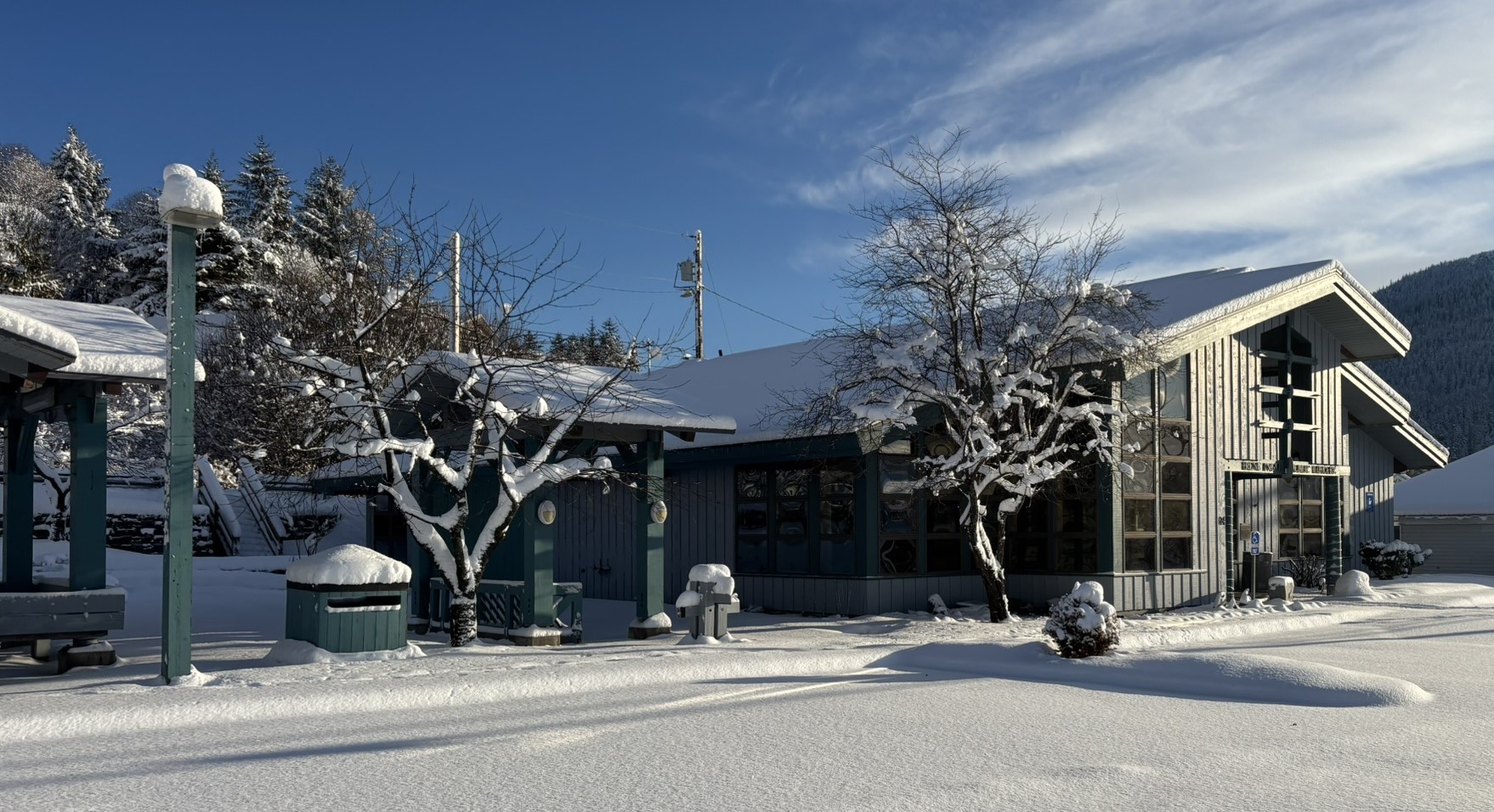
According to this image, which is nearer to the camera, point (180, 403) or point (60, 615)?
point (180, 403)

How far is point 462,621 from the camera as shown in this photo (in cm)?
1255

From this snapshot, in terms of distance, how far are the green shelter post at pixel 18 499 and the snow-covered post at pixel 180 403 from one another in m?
3.39

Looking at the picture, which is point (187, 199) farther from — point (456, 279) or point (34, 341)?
point (456, 279)

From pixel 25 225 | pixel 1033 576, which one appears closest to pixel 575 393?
pixel 1033 576

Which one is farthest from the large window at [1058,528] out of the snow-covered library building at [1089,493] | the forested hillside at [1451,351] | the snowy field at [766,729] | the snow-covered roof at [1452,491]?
the forested hillside at [1451,351]

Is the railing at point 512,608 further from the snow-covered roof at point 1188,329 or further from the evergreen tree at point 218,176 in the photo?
the evergreen tree at point 218,176

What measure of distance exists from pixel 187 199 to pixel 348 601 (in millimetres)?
4176

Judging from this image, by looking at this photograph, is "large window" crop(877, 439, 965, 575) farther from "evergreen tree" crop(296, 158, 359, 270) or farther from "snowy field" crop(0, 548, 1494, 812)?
"evergreen tree" crop(296, 158, 359, 270)

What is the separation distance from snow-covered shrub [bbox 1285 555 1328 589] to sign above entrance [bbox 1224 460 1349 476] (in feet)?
5.71

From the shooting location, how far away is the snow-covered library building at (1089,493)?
17172 millimetres

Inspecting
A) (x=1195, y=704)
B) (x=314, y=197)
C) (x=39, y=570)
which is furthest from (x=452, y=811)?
(x=314, y=197)

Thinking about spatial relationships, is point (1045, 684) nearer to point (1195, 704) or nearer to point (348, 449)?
point (1195, 704)

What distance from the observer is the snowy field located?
21.5ft

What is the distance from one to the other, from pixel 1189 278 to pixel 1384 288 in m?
151
